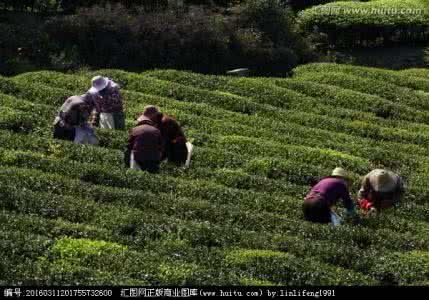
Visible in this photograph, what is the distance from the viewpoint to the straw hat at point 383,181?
16000 millimetres

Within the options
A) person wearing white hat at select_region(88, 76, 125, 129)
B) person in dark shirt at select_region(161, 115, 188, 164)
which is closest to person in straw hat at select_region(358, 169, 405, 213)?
person in dark shirt at select_region(161, 115, 188, 164)

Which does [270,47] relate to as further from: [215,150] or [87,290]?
[87,290]

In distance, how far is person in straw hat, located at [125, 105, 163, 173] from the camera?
16.6m

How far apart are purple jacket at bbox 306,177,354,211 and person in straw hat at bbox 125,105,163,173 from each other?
3065 millimetres

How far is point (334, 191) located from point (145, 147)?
3.52 metres

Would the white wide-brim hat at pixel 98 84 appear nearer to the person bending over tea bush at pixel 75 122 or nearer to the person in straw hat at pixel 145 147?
the person bending over tea bush at pixel 75 122

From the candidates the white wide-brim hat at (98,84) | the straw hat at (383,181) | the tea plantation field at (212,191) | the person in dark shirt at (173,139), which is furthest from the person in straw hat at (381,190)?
the white wide-brim hat at (98,84)

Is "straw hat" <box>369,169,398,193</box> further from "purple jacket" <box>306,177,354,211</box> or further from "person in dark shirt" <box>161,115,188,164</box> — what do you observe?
"person in dark shirt" <box>161,115,188,164</box>

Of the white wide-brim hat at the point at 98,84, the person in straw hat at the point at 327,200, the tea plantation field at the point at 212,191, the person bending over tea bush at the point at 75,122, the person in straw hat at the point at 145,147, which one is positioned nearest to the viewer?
the tea plantation field at the point at 212,191

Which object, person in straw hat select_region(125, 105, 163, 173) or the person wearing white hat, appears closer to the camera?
person in straw hat select_region(125, 105, 163, 173)

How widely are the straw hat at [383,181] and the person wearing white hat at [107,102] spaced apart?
5.70m

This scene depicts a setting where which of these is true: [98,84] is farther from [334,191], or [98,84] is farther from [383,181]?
[383,181]

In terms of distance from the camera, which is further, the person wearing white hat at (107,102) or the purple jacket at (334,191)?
the person wearing white hat at (107,102)

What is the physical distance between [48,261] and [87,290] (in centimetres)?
136
